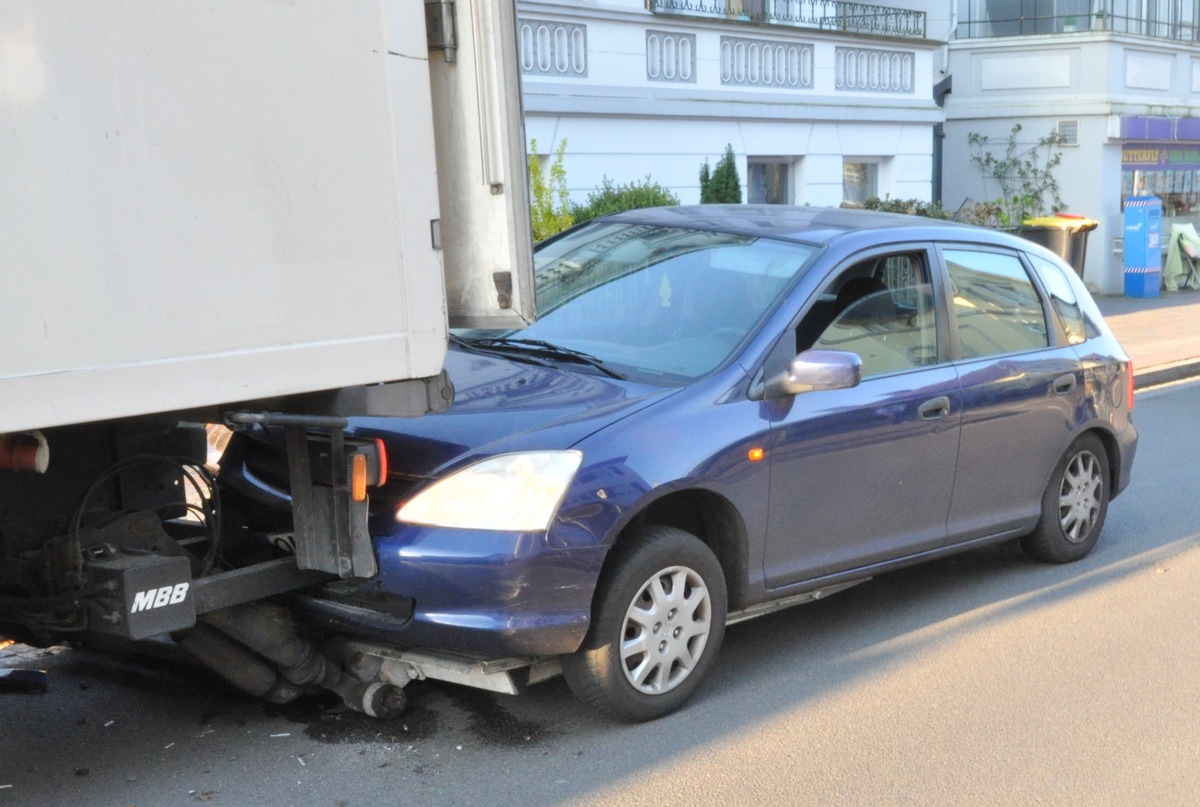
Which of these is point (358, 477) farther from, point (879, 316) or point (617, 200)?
point (617, 200)

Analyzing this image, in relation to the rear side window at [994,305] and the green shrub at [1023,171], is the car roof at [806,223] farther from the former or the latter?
the green shrub at [1023,171]

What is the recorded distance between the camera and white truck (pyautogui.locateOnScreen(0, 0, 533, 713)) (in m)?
3.39

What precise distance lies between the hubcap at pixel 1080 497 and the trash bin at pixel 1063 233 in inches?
512

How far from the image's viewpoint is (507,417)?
4770mm

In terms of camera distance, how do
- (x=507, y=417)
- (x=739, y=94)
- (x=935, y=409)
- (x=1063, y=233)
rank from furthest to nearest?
1. (x=1063, y=233)
2. (x=739, y=94)
3. (x=935, y=409)
4. (x=507, y=417)

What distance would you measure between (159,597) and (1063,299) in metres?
4.64

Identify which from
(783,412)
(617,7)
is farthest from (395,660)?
(617,7)

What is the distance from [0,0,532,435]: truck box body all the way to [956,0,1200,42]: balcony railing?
21769 millimetres

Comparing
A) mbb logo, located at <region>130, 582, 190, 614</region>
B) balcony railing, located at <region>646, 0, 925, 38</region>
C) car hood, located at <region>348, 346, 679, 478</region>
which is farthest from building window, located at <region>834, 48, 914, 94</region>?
mbb logo, located at <region>130, 582, 190, 614</region>

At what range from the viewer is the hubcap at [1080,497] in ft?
22.6

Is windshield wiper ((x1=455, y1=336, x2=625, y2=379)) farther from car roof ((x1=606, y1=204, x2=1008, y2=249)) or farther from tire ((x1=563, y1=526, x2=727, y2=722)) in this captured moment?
car roof ((x1=606, y1=204, x2=1008, y2=249))

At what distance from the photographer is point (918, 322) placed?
599 cm

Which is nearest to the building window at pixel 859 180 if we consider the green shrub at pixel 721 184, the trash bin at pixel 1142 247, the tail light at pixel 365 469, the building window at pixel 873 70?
the building window at pixel 873 70

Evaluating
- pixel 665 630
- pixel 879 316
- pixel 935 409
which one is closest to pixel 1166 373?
pixel 935 409
